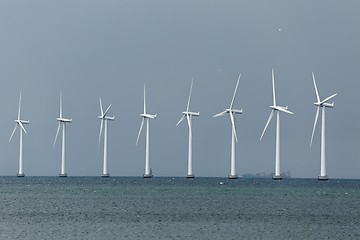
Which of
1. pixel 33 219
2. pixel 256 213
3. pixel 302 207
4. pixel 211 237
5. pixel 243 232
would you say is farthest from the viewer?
pixel 302 207

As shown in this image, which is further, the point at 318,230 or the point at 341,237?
the point at 318,230

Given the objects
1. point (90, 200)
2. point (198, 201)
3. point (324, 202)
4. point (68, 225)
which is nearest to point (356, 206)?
point (324, 202)

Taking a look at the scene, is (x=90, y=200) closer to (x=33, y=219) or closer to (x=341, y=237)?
(x=33, y=219)

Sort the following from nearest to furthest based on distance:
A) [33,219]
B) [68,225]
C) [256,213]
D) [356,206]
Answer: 1. [68,225]
2. [33,219]
3. [256,213]
4. [356,206]

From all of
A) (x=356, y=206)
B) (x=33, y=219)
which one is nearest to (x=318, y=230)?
(x=33, y=219)

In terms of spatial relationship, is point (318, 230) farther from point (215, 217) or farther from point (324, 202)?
point (324, 202)

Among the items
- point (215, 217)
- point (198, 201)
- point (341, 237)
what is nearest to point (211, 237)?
point (341, 237)

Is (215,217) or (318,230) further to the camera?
(215,217)

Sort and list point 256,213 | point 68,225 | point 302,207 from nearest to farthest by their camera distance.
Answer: point 68,225 < point 256,213 < point 302,207

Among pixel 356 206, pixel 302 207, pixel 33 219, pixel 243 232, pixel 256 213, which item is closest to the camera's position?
pixel 243 232

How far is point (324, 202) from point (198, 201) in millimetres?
18969

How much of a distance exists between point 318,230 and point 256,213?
75.1ft

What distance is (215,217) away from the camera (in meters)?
104

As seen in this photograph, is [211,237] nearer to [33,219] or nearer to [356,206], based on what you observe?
[33,219]
